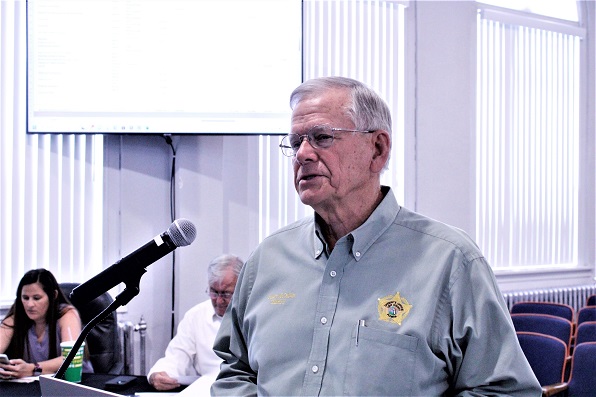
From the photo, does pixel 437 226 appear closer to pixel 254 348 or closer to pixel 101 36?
pixel 254 348

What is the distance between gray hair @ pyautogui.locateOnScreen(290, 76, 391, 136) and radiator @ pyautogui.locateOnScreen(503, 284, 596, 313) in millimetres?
4974

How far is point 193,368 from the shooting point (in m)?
3.99

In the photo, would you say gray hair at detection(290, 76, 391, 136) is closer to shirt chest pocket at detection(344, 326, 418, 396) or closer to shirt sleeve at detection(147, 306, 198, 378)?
shirt chest pocket at detection(344, 326, 418, 396)

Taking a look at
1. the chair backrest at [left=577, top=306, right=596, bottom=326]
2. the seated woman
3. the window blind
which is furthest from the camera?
the chair backrest at [left=577, top=306, right=596, bottom=326]

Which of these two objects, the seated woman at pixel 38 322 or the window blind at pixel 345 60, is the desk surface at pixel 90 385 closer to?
the seated woman at pixel 38 322

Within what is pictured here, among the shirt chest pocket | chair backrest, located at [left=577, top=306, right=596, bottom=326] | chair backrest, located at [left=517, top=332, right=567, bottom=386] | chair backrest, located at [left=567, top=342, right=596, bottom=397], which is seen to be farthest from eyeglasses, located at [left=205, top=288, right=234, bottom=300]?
chair backrest, located at [left=577, top=306, right=596, bottom=326]

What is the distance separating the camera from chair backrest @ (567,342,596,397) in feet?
11.9

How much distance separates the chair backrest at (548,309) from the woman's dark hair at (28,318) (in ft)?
11.5

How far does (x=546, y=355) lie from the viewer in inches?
152

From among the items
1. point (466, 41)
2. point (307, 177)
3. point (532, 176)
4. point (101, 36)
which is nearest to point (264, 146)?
point (101, 36)

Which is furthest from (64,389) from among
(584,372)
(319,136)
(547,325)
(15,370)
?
(547,325)

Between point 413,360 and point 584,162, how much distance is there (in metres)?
6.29

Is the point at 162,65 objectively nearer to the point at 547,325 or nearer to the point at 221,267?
the point at 221,267

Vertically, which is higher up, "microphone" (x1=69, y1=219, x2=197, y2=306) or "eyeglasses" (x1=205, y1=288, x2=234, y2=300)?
"microphone" (x1=69, y1=219, x2=197, y2=306)
